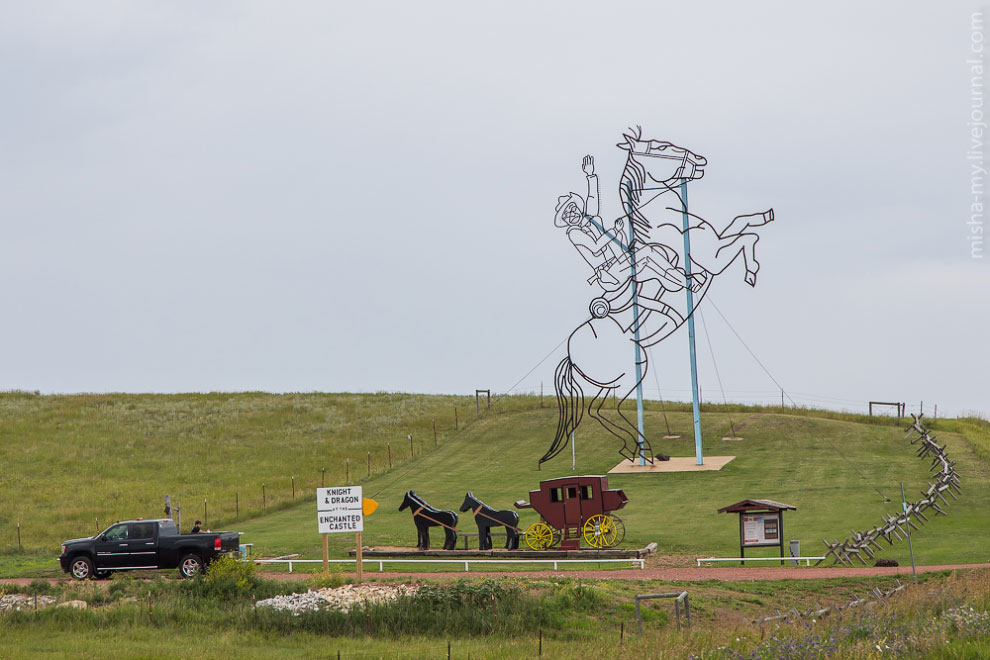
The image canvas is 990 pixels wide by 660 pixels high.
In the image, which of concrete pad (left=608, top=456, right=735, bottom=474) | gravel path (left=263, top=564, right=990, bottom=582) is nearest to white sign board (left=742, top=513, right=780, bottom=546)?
gravel path (left=263, top=564, right=990, bottom=582)

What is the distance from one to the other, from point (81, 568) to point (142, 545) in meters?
1.97

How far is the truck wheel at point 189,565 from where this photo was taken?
92.4 ft

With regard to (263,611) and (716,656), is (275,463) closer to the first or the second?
(263,611)

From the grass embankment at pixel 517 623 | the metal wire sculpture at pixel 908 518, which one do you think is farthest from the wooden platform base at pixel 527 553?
the grass embankment at pixel 517 623

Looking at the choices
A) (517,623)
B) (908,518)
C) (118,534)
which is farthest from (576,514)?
(118,534)

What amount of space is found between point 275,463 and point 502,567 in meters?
31.1

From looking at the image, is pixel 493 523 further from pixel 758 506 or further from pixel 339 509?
pixel 758 506

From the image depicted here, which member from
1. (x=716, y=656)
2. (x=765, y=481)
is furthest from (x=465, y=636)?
(x=765, y=481)

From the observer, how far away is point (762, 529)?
29547 mm

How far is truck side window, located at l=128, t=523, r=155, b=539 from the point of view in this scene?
94.5ft

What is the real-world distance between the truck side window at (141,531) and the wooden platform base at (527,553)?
6.35 m

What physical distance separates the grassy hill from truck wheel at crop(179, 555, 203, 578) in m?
4.74

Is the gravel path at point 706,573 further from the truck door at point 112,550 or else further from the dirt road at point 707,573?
the truck door at point 112,550

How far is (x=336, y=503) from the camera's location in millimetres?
25953
